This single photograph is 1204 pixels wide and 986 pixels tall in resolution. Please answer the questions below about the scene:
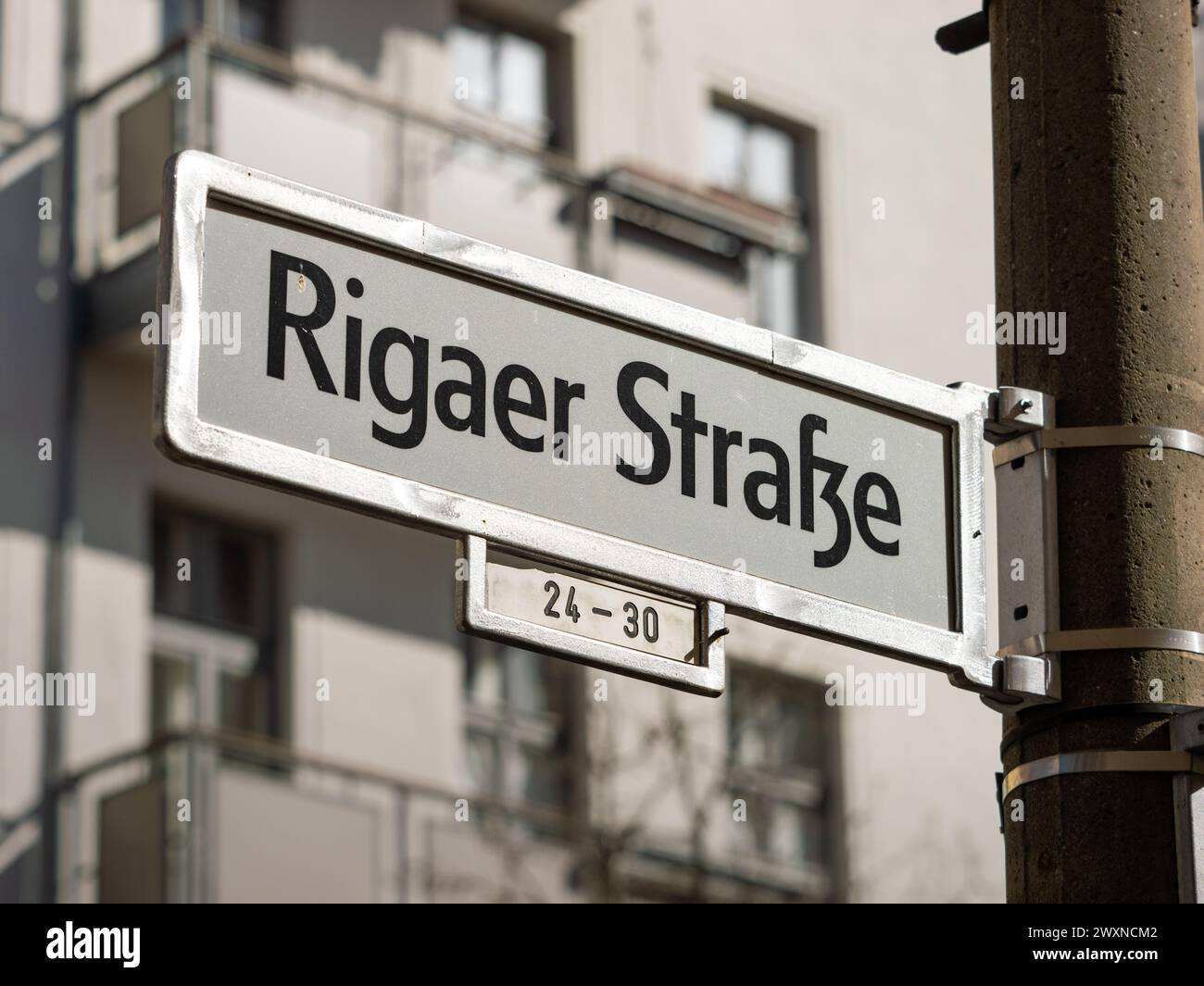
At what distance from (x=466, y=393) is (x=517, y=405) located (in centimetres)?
9

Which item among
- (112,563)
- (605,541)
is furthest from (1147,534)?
(112,563)

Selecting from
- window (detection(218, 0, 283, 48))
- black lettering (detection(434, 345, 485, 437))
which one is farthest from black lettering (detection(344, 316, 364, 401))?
window (detection(218, 0, 283, 48))

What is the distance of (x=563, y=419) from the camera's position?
3.66 metres

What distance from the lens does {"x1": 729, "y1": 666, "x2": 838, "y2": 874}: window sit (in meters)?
18.0

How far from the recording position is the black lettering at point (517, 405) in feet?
11.8

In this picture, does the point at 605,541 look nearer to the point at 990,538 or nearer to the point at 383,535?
the point at 383,535

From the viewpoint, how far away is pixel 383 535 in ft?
53.9

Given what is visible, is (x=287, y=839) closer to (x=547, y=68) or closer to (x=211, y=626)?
(x=211, y=626)

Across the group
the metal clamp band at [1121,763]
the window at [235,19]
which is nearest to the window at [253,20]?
the window at [235,19]

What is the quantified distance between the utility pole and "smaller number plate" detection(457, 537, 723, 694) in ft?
1.81

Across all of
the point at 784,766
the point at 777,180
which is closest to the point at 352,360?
the point at 784,766

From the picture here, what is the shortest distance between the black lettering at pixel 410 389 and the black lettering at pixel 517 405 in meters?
0.13

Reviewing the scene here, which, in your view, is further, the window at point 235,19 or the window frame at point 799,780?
the window frame at point 799,780

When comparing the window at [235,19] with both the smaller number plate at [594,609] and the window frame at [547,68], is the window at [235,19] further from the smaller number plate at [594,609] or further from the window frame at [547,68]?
the smaller number plate at [594,609]
